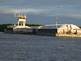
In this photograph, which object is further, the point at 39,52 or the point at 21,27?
the point at 21,27

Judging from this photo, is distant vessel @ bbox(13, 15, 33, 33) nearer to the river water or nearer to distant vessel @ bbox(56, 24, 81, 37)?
distant vessel @ bbox(56, 24, 81, 37)

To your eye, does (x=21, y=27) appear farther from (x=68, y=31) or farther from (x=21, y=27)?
(x=68, y=31)

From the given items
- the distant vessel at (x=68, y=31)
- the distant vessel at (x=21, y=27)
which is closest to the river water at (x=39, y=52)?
the distant vessel at (x=68, y=31)

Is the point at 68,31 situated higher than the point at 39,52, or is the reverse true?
the point at 68,31

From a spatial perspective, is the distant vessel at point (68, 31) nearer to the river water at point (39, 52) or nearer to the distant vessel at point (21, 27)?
the distant vessel at point (21, 27)

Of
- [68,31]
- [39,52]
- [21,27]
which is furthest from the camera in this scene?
[21,27]

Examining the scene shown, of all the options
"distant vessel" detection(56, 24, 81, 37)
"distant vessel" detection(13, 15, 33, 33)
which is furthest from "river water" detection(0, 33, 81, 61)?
"distant vessel" detection(13, 15, 33, 33)

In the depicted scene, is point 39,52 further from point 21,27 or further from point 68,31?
point 21,27

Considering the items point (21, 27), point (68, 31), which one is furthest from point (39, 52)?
point (21, 27)

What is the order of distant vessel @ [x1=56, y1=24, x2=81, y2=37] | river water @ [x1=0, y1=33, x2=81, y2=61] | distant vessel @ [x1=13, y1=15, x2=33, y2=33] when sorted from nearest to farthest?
river water @ [x1=0, y1=33, x2=81, y2=61] < distant vessel @ [x1=56, y1=24, x2=81, y2=37] < distant vessel @ [x1=13, y1=15, x2=33, y2=33]

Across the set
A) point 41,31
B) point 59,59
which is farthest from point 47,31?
point 59,59

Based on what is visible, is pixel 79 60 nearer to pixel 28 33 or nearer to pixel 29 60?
pixel 29 60

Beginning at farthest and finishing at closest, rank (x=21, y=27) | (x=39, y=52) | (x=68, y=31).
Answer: (x=21, y=27) < (x=68, y=31) < (x=39, y=52)

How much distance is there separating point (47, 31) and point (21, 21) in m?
35.0
